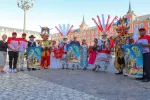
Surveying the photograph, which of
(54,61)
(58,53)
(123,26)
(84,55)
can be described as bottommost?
(54,61)

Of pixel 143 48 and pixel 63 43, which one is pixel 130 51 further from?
pixel 63 43

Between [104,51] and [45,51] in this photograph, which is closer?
[104,51]

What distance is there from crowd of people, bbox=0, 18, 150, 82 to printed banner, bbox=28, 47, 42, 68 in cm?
19

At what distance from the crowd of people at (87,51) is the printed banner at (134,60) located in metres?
0.14

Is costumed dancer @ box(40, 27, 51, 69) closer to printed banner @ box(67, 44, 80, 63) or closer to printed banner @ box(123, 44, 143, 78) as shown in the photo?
printed banner @ box(67, 44, 80, 63)

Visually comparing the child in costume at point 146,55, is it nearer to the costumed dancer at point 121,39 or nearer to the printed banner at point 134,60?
the printed banner at point 134,60

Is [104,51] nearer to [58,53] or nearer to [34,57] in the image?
[58,53]

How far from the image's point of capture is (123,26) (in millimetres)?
9008

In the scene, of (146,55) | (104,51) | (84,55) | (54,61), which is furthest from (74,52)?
(146,55)

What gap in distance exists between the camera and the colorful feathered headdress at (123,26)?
29.2ft

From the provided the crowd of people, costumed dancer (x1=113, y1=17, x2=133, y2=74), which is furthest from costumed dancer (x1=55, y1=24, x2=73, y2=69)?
costumed dancer (x1=113, y1=17, x2=133, y2=74)

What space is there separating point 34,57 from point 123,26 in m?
4.29

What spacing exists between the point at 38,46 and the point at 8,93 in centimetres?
603

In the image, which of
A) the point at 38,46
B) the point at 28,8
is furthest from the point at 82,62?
the point at 28,8
